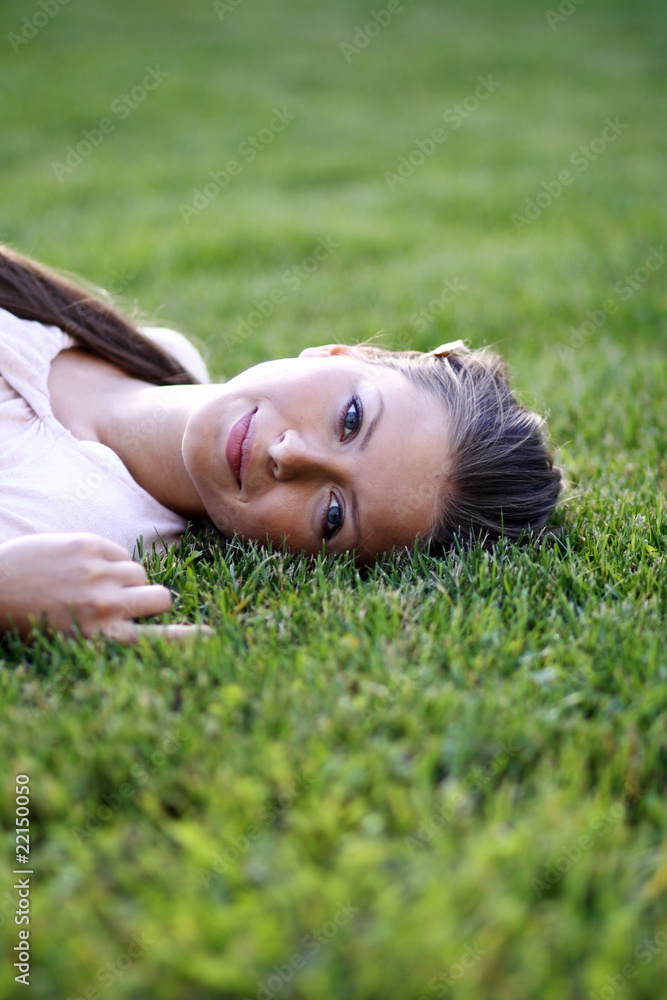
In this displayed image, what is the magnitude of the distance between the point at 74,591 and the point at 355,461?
0.91 m

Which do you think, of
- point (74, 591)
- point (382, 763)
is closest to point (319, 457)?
point (74, 591)

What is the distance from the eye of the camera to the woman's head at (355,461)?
7.86 feet

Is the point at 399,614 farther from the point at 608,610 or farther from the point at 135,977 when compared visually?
the point at 135,977

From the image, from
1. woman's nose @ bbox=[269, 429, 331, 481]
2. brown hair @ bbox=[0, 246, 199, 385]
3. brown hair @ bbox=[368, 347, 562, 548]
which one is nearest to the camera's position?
woman's nose @ bbox=[269, 429, 331, 481]

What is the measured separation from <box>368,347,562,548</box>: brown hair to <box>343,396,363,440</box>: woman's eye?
0.27 metres

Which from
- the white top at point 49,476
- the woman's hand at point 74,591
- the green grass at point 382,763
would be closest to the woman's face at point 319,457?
the green grass at point 382,763

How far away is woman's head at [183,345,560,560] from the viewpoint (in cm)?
239

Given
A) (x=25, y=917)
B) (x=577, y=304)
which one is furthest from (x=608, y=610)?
(x=577, y=304)

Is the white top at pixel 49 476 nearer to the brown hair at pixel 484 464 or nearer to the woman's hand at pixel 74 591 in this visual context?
the woman's hand at pixel 74 591

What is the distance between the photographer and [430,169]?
8.97m

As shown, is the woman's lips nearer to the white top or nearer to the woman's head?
the woman's head

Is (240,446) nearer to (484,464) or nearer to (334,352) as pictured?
(334,352)

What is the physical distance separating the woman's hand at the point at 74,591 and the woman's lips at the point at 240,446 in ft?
1.79

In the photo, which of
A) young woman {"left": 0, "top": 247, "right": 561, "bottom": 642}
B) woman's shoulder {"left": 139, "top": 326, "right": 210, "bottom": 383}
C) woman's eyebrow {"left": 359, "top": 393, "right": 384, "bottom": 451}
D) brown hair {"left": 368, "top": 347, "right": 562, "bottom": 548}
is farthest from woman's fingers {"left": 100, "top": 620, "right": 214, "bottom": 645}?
woman's shoulder {"left": 139, "top": 326, "right": 210, "bottom": 383}
